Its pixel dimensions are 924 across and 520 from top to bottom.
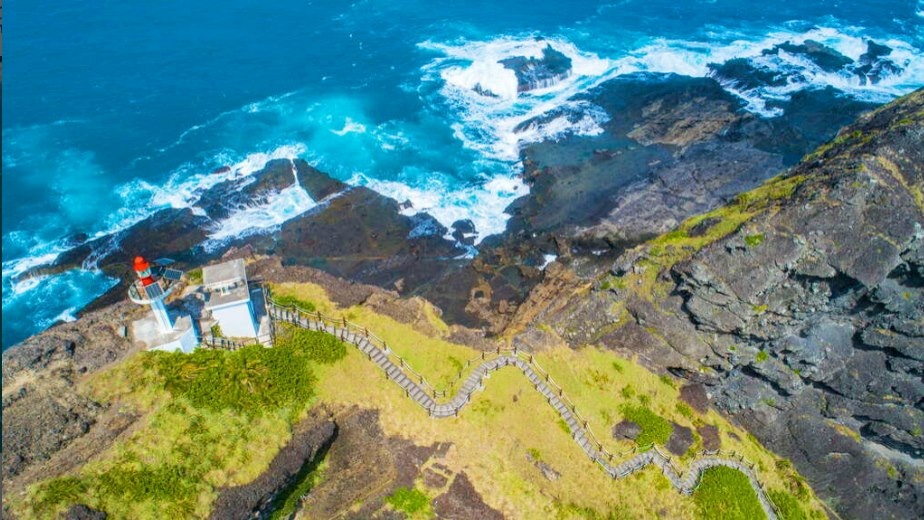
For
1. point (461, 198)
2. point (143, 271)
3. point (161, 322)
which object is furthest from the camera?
point (461, 198)

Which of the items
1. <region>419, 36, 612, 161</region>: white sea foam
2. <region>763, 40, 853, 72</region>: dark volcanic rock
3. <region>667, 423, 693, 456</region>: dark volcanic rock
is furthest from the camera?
<region>763, 40, 853, 72</region>: dark volcanic rock

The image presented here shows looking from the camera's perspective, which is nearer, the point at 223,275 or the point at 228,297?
the point at 228,297

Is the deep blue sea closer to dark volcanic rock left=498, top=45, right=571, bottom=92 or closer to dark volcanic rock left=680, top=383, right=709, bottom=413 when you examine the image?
dark volcanic rock left=498, top=45, right=571, bottom=92

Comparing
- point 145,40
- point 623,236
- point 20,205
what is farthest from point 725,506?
point 145,40

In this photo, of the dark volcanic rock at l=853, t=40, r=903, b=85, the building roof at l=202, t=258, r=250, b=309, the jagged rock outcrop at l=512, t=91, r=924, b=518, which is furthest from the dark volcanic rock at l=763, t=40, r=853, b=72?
the building roof at l=202, t=258, r=250, b=309

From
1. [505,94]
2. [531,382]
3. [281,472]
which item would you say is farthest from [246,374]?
[505,94]

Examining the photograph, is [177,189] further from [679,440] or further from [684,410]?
[679,440]
